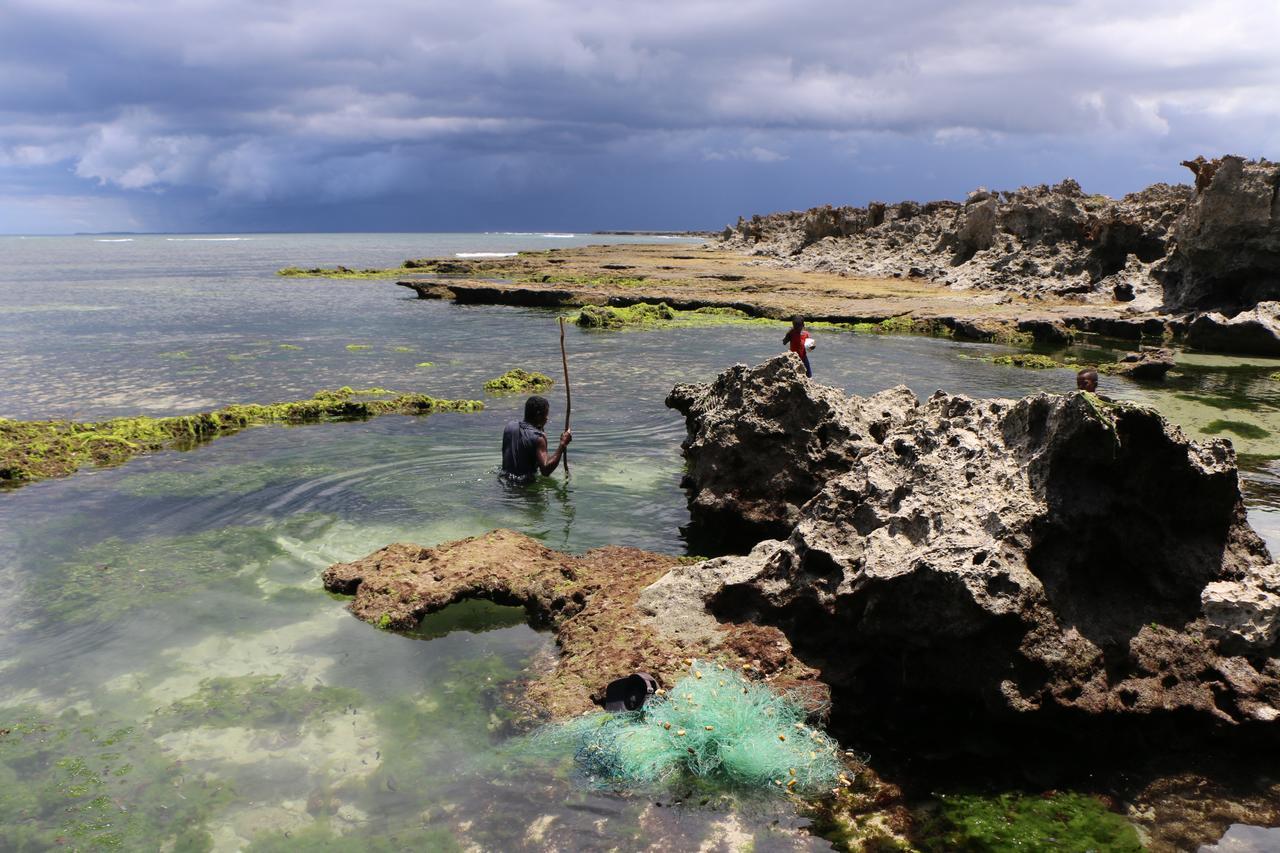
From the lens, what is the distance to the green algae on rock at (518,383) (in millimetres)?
19984

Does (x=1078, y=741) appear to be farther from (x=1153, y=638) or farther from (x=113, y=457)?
(x=113, y=457)

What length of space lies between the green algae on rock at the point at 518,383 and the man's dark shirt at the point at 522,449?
26.1 ft

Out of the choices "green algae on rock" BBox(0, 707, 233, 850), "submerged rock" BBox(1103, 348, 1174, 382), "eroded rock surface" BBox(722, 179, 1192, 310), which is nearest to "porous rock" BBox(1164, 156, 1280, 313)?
"eroded rock surface" BBox(722, 179, 1192, 310)

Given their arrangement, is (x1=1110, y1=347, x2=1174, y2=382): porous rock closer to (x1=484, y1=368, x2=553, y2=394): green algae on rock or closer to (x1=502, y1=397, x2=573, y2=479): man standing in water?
(x1=484, y1=368, x2=553, y2=394): green algae on rock

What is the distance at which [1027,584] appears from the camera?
18.5 ft

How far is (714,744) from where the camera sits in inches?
222

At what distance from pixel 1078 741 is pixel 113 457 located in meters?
13.4

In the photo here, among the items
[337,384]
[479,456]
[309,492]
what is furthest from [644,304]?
[309,492]

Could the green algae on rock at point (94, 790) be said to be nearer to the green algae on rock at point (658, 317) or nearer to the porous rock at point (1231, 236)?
the green algae on rock at point (658, 317)

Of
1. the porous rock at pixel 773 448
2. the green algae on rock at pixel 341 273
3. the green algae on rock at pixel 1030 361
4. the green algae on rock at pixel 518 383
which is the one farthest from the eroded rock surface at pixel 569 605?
the green algae on rock at pixel 341 273

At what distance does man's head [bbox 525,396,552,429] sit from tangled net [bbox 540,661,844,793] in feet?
20.2

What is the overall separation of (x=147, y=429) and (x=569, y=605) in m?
10.4

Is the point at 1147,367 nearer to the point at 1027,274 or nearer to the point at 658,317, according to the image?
the point at 658,317

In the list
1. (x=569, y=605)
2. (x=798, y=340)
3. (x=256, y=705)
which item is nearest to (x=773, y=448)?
(x=569, y=605)
